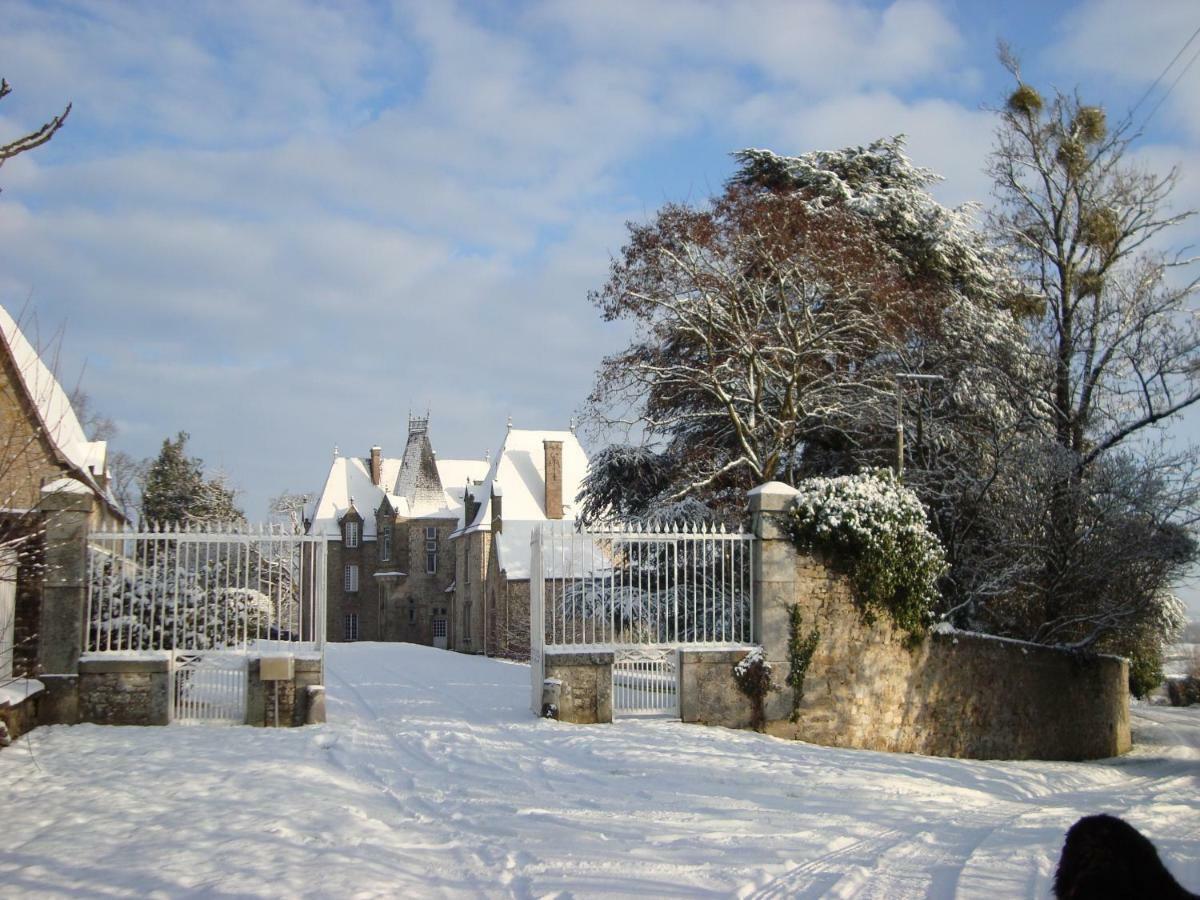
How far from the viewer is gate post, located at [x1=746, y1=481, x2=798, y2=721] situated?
1249 cm

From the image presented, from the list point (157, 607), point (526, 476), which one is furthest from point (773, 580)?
point (526, 476)

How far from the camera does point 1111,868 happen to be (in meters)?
4.06

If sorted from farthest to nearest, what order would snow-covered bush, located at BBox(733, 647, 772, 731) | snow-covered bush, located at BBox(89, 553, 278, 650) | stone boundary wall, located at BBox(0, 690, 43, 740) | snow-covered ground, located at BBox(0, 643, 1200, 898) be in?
1. snow-covered bush, located at BBox(733, 647, 772, 731)
2. snow-covered bush, located at BBox(89, 553, 278, 650)
3. stone boundary wall, located at BBox(0, 690, 43, 740)
4. snow-covered ground, located at BBox(0, 643, 1200, 898)

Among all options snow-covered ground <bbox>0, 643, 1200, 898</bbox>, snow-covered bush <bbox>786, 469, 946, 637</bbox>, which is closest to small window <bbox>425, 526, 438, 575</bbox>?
snow-covered ground <bbox>0, 643, 1200, 898</bbox>

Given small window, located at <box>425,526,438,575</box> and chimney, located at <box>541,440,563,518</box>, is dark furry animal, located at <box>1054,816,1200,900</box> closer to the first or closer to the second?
chimney, located at <box>541,440,563,518</box>

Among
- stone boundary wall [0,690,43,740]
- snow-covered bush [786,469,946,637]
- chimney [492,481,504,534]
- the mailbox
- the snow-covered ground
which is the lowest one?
the snow-covered ground

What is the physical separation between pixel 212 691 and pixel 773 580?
6263mm

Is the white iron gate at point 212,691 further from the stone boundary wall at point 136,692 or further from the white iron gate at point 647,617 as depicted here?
the white iron gate at point 647,617

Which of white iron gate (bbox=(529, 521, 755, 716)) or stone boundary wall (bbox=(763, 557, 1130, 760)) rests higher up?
white iron gate (bbox=(529, 521, 755, 716))

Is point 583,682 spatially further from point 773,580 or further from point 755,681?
point 773,580

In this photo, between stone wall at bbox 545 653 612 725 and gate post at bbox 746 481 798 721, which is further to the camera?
gate post at bbox 746 481 798 721

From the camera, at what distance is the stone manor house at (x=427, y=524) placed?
42844 millimetres

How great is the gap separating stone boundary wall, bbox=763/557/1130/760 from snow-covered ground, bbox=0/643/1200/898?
103 centimetres

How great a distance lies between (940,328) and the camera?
20891 mm
